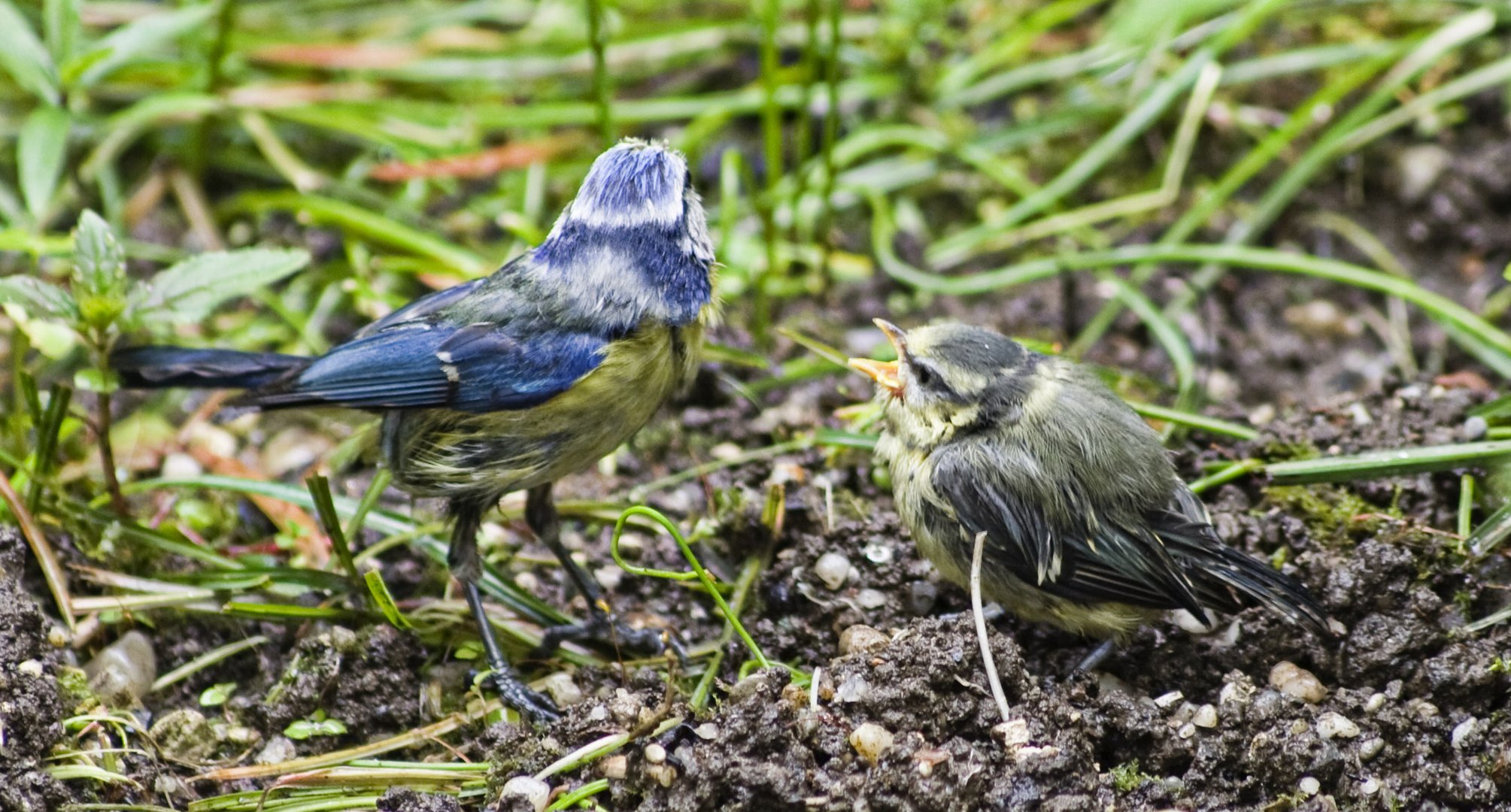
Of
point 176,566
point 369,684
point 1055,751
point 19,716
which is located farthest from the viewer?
point 176,566

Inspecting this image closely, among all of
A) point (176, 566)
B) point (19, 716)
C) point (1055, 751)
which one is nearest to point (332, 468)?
point (176, 566)

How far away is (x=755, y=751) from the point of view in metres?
2.93

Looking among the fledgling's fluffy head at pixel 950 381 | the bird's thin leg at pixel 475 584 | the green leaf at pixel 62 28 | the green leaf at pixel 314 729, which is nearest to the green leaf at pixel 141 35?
the green leaf at pixel 62 28

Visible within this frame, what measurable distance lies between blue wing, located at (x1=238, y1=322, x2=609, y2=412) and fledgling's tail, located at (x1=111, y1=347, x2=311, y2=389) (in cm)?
9

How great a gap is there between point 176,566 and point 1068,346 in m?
2.91

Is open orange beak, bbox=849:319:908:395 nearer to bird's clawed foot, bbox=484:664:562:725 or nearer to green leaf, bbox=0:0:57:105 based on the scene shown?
bird's clawed foot, bbox=484:664:562:725

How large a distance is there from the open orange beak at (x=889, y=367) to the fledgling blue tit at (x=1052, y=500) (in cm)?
2

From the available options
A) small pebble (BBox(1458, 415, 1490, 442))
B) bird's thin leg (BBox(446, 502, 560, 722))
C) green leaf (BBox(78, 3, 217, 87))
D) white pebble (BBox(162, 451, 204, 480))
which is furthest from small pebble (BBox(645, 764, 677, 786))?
green leaf (BBox(78, 3, 217, 87))

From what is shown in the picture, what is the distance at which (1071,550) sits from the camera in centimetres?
320

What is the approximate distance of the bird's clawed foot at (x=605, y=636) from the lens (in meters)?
3.62

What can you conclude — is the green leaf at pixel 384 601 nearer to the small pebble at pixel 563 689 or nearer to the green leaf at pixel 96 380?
the small pebble at pixel 563 689

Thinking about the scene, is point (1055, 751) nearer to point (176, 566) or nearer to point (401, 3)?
point (176, 566)

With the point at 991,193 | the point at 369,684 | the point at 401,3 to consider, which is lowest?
the point at 369,684

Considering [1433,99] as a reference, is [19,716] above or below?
below
